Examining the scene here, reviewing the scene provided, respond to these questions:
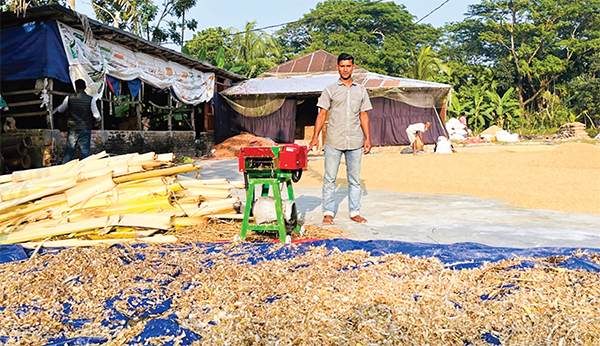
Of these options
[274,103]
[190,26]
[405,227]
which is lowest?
[405,227]

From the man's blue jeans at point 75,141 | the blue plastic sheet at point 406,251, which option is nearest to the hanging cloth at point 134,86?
the man's blue jeans at point 75,141

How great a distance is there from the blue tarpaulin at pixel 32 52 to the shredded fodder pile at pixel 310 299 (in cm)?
639

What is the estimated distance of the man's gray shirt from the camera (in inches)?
166

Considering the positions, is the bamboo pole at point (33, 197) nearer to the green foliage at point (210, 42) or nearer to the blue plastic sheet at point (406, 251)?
the blue plastic sheet at point (406, 251)

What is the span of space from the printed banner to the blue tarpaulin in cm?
25

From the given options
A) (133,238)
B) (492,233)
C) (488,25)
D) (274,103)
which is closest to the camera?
(133,238)

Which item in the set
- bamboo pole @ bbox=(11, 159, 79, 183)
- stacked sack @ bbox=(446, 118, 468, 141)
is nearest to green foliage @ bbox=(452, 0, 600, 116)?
stacked sack @ bbox=(446, 118, 468, 141)

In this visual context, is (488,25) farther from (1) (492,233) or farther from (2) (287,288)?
(2) (287,288)

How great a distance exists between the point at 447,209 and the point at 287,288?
303 centimetres

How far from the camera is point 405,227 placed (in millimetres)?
4074

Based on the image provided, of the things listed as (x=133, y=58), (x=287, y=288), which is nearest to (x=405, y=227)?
(x=287, y=288)

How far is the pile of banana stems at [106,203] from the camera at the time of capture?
11.4ft

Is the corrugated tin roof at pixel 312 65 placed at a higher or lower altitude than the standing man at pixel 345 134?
higher

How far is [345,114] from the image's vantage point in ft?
13.9
